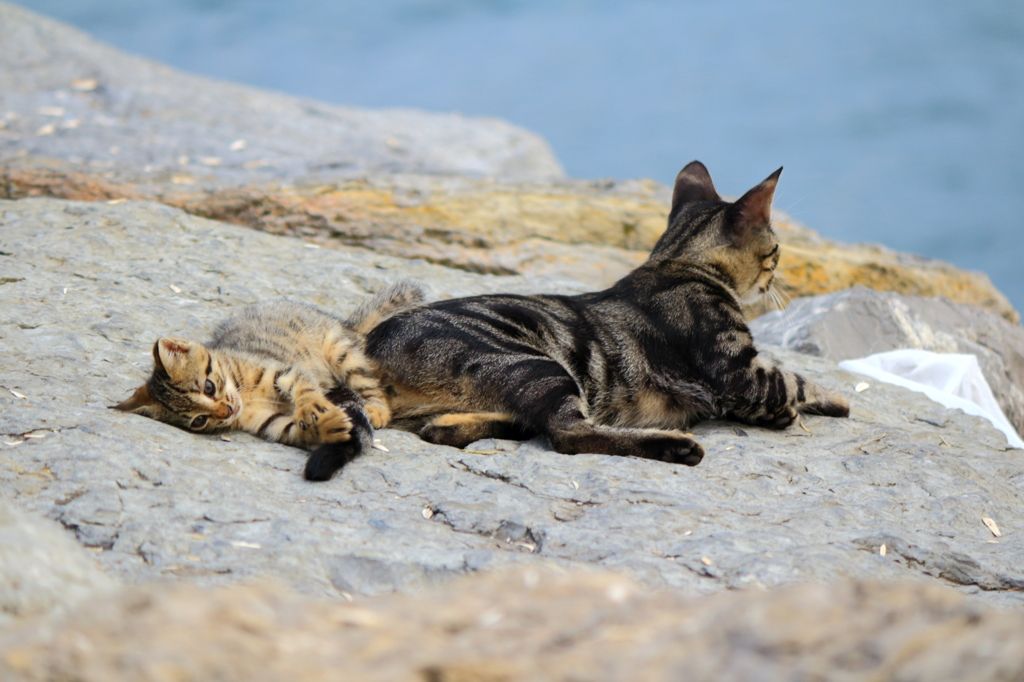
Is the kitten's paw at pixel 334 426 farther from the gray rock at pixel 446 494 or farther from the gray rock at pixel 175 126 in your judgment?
the gray rock at pixel 175 126

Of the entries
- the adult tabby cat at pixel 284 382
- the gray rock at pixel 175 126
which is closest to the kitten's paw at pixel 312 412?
the adult tabby cat at pixel 284 382

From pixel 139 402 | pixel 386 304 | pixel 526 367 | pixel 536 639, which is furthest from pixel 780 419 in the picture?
pixel 536 639

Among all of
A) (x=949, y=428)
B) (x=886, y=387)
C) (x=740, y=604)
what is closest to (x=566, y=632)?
(x=740, y=604)

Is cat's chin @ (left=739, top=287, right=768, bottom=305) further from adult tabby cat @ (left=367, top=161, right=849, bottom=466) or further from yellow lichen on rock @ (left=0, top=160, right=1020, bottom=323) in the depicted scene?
yellow lichen on rock @ (left=0, top=160, right=1020, bottom=323)

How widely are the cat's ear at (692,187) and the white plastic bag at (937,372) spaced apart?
1.52 metres

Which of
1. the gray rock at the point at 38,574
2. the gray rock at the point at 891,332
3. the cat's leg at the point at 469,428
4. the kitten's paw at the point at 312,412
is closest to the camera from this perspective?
the gray rock at the point at 38,574

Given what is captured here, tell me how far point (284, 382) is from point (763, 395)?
2.20 meters

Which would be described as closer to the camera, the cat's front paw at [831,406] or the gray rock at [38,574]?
the gray rock at [38,574]

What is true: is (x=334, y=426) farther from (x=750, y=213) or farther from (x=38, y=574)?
(x=750, y=213)

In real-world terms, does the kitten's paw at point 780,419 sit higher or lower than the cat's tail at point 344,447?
higher

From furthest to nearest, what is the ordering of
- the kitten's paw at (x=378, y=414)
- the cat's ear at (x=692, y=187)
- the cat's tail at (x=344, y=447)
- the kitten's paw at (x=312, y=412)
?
the cat's ear at (x=692, y=187) → the kitten's paw at (x=378, y=414) → the kitten's paw at (x=312, y=412) → the cat's tail at (x=344, y=447)

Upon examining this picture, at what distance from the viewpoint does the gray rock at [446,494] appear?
95.1 inches

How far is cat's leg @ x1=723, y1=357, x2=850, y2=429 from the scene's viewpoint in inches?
159

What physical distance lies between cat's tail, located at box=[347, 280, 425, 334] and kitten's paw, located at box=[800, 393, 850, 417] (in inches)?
83.3
